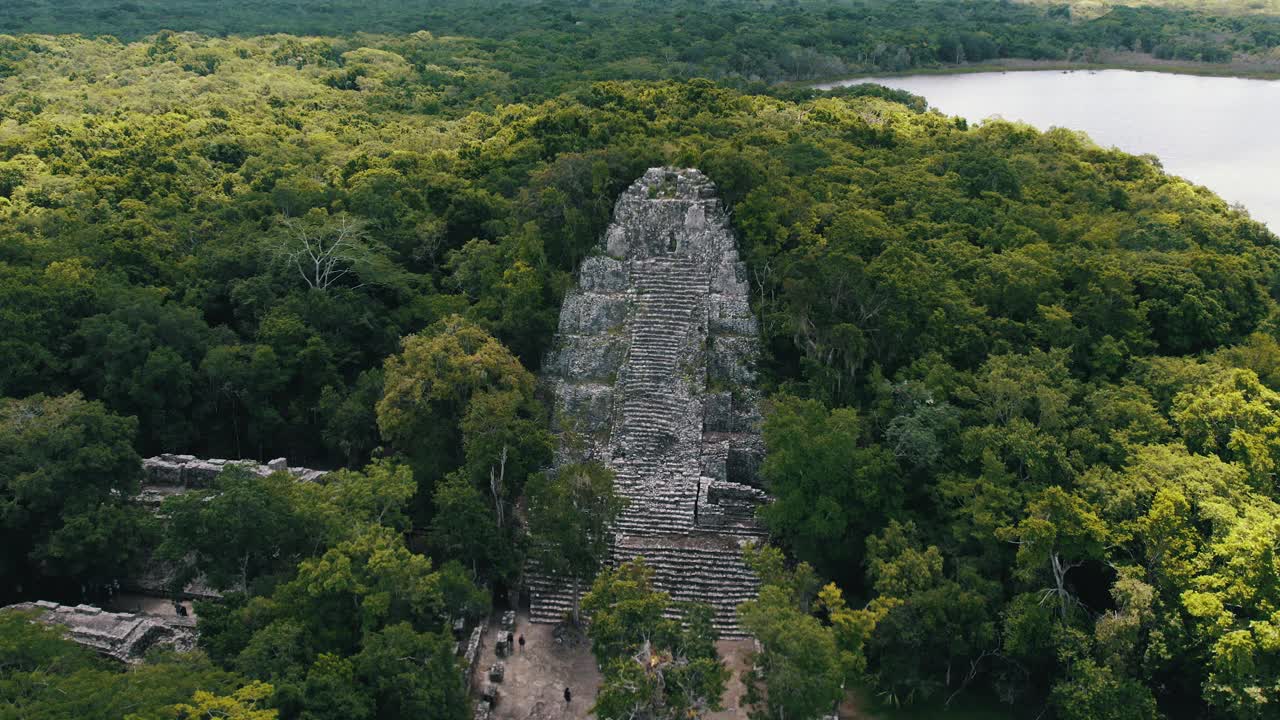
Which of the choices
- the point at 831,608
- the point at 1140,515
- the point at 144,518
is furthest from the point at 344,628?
the point at 1140,515

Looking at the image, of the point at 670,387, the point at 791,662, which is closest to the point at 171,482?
the point at 670,387

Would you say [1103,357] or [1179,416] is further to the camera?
[1103,357]

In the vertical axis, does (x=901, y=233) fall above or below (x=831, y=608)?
above

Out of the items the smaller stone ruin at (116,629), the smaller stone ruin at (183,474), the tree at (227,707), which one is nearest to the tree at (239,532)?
the smaller stone ruin at (116,629)

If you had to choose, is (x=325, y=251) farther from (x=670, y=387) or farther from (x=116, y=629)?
(x=116, y=629)

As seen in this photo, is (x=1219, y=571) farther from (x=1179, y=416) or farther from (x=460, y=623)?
(x=460, y=623)
